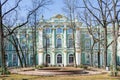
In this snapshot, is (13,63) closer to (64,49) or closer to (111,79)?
(64,49)

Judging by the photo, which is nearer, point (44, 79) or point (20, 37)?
point (44, 79)

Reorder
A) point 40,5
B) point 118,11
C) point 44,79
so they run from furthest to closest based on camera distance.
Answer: point 40,5 → point 118,11 → point 44,79

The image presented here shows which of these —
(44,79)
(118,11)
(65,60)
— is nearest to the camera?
(44,79)

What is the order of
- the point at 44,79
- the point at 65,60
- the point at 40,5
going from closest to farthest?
1. the point at 44,79
2. the point at 40,5
3. the point at 65,60

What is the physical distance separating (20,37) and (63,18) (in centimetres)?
1222

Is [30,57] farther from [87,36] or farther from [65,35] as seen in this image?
[87,36]

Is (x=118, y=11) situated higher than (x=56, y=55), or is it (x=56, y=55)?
(x=118, y=11)

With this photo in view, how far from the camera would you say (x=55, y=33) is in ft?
252

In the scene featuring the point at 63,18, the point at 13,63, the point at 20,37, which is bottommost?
the point at 13,63

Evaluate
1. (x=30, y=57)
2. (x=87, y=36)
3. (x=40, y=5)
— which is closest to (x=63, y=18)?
(x=87, y=36)

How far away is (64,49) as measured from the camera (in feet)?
248

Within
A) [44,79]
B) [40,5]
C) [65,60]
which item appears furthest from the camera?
[65,60]

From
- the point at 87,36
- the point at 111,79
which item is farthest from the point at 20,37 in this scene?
the point at 111,79

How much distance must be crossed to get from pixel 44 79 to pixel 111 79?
4578mm
